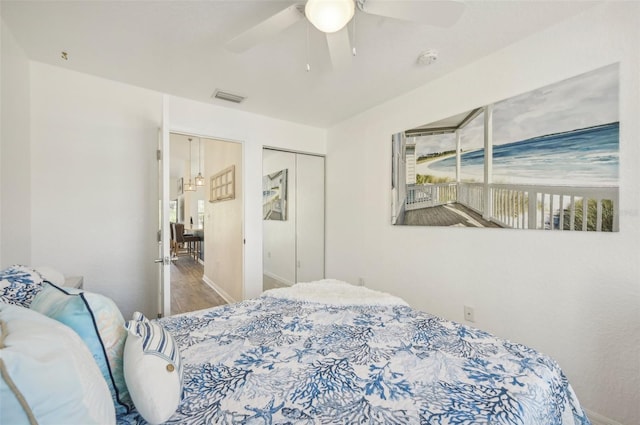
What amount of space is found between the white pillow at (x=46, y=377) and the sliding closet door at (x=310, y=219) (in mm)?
3119

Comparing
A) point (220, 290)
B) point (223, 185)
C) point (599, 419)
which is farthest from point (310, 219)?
point (599, 419)

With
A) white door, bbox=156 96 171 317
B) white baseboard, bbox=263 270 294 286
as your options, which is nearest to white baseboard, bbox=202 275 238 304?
white baseboard, bbox=263 270 294 286

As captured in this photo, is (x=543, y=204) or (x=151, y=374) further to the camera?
(x=543, y=204)

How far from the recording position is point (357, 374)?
1.00 m

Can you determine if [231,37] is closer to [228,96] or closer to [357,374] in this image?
[228,96]

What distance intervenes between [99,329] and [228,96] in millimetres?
2503

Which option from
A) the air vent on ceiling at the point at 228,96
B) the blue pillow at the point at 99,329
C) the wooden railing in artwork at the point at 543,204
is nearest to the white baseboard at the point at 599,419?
the wooden railing in artwork at the point at 543,204

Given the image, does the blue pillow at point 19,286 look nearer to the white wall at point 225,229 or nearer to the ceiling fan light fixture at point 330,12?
the ceiling fan light fixture at point 330,12

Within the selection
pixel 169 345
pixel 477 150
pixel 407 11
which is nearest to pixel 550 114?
pixel 477 150

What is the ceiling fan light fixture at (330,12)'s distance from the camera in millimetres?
1229

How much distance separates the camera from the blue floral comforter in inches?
31.9

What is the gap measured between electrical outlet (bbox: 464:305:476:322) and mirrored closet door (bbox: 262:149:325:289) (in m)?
1.96

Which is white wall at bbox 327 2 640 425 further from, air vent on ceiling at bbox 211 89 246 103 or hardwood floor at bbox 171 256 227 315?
hardwood floor at bbox 171 256 227 315

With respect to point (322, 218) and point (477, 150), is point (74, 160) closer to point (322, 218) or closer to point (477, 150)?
point (322, 218)
